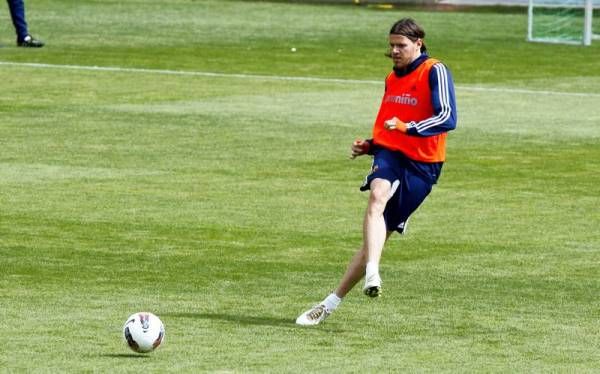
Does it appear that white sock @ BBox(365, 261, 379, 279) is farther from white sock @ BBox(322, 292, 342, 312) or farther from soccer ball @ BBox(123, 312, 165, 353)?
soccer ball @ BBox(123, 312, 165, 353)

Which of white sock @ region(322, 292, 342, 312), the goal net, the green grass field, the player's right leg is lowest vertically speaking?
the goal net

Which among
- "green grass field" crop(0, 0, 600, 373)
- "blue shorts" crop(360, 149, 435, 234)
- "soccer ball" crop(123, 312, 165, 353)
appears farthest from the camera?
"blue shorts" crop(360, 149, 435, 234)

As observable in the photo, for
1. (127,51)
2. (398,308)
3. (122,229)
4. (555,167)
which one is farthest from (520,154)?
(127,51)

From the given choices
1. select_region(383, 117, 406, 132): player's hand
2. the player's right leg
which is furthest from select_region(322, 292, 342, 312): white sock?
select_region(383, 117, 406, 132): player's hand

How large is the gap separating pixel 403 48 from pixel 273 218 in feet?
15.6

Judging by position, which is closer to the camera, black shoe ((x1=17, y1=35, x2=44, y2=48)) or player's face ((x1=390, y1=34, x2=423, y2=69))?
player's face ((x1=390, y1=34, x2=423, y2=69))

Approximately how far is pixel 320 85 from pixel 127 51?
20.8 ft

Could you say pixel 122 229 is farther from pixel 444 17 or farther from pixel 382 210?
pixel 444 17

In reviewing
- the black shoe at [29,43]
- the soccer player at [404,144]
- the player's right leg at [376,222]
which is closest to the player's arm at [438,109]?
the soccer player at [404,144]

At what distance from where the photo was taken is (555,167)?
19.8m

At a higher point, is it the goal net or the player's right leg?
the player's right leg

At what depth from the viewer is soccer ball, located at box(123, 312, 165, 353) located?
10289mm

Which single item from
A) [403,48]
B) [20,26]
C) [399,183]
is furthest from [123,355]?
[20,26]

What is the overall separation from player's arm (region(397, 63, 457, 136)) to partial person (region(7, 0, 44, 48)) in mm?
21704
